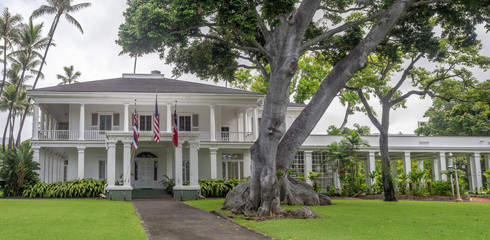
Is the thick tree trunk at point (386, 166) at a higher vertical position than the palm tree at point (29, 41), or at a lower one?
lower

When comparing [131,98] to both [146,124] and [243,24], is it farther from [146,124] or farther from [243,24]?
[243,24]

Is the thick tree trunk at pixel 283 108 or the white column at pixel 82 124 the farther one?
the white column at pixel 82 124

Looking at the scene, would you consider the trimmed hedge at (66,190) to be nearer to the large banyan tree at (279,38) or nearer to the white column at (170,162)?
the white column at (170,162)

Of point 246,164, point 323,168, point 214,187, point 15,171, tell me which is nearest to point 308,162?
point 323,168

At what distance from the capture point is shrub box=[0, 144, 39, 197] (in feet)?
74.5

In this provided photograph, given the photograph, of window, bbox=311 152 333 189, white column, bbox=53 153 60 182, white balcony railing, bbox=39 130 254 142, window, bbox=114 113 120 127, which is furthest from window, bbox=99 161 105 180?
window, bbox=311 152 333 189

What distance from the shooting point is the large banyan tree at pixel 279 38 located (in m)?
13.9

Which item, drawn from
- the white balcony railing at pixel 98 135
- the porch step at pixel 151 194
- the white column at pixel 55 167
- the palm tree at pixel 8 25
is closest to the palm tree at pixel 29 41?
the palm tree at pixel 8 25

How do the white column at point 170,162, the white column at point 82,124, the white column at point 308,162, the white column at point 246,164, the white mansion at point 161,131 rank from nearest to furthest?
the white column at point 82,124 < the white mansion at point 161,131 < the white column at point 246,164 < the white column at point 170,162 < the white column at point 308,162

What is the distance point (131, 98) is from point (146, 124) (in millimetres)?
2762

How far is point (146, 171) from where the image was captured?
2830 centimetres

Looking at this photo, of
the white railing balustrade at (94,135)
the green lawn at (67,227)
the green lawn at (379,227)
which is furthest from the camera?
the white railing balustrade at (94,135)

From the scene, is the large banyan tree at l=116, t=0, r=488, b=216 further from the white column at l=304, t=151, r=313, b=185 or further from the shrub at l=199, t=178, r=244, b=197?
the white column at l=304, t=151, r=313, b=185

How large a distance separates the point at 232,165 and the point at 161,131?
223 inches
